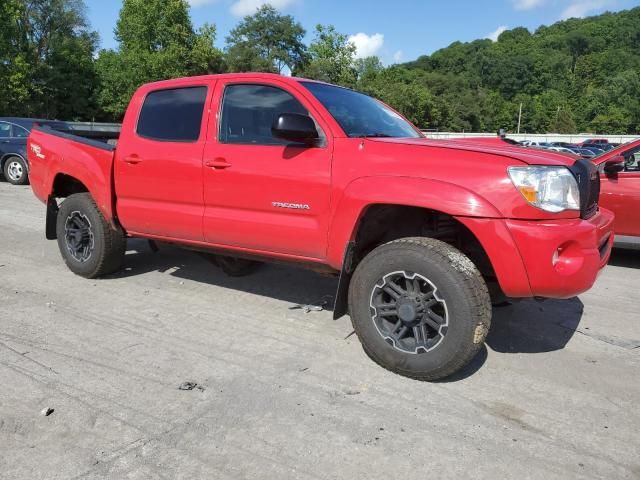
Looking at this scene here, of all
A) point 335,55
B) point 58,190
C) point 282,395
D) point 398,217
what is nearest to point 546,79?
point 335,55

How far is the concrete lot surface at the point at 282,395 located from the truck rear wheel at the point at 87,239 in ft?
1.13

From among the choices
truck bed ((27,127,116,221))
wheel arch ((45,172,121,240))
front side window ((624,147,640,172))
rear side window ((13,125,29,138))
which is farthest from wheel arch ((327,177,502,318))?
rear side window ((13,125,29,138))

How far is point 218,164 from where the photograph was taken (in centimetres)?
420

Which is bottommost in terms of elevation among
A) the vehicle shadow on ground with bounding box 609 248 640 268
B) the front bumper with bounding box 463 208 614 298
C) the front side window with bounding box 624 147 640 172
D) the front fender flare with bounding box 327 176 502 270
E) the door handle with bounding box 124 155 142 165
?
A: the vehicle shadow on ground with bounding box 609 248 640 268

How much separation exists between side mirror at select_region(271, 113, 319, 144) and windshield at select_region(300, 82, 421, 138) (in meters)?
0.28

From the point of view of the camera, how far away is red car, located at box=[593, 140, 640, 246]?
20.7 ft

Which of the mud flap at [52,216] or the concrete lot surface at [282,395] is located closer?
the concrete lot surface at [282,395]

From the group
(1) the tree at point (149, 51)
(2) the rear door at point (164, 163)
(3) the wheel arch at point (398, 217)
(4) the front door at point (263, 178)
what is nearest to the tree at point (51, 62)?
(1) the tree at point (149, 51)

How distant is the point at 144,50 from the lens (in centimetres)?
5616

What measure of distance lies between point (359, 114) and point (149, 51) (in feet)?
194

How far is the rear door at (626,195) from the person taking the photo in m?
6.32

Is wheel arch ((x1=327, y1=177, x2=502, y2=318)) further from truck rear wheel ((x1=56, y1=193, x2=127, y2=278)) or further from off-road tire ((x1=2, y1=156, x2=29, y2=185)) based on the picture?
off-road tire ((x1=2, y1=156, x2=29, y2=185))

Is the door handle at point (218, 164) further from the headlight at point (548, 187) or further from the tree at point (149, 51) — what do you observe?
the tree at point (149, 51)

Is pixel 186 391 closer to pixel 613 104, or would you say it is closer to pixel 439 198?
pixel 439 198
